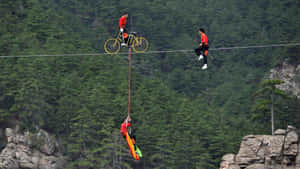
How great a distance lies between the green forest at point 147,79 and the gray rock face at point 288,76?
1.07 metres

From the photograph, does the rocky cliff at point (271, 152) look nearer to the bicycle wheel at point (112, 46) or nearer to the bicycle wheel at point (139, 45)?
the bicycle wheel at point (139, 45)

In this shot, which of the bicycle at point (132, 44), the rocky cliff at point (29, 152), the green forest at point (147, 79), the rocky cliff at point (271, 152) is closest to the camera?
the bicycle at point (132, 44)

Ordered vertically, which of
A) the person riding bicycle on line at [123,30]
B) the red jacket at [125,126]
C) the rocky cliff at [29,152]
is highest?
the person riding bicycle on line at [123,30]

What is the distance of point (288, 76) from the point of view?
52.6 metres

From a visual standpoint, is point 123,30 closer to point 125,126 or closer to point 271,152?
point 125,126

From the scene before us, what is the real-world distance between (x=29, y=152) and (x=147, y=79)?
2229cm

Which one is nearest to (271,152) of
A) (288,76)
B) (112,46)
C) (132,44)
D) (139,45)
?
(139,45)

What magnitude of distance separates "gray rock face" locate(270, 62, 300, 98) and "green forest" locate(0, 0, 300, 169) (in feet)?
3.51

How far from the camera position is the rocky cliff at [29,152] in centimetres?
3472

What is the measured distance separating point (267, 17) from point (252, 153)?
164 ft

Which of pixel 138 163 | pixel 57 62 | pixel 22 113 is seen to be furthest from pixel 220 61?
pixel 22 113

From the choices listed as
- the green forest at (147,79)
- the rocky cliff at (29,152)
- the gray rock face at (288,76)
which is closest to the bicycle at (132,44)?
the green forest at (147,79)

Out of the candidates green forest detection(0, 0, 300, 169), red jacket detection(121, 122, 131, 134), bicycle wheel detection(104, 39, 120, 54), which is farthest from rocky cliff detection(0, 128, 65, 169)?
red jacket detection(121, 122, 131, 134)

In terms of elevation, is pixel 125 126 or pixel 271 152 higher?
pixel 125 126
